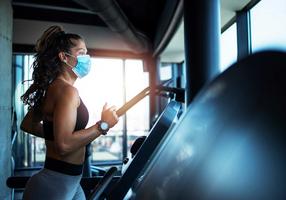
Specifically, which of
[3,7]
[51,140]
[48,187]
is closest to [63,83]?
[51,140]

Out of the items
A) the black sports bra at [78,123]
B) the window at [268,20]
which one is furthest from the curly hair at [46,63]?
the window at [268,20]

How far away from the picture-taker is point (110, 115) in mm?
1499

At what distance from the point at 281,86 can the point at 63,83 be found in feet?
3.48

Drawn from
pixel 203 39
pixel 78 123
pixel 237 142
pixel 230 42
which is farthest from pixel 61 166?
pixel 230 42

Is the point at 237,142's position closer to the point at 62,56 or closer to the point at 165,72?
the point at 62,56

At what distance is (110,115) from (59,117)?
0.31 m

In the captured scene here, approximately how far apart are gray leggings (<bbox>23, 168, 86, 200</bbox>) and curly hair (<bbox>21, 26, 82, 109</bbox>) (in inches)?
13.4

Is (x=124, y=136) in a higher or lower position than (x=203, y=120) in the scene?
lower

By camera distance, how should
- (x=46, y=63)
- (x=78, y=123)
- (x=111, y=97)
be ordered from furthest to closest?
(x=111, y=97)
(x=46, y=63)
(x=78, y=123)

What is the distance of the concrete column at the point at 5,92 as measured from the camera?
3.21m

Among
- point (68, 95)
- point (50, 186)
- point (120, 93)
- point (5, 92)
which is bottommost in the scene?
point (50, 186)

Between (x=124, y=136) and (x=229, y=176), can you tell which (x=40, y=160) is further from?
(x=229, y=176)

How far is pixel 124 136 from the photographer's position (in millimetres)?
6824

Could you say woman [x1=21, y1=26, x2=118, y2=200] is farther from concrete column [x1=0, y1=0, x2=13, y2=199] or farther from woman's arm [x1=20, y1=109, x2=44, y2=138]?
concrete column [x1=0, y1=0, x2=13, y2=199]
